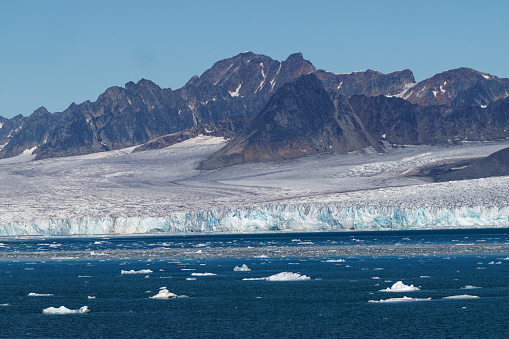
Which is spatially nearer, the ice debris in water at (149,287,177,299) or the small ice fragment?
the ice debris in water at (149,287,177,299)

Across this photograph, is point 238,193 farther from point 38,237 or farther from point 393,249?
point 393,249

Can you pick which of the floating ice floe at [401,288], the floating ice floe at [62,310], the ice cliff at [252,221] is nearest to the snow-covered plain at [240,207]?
the ice cliff at [252,221]

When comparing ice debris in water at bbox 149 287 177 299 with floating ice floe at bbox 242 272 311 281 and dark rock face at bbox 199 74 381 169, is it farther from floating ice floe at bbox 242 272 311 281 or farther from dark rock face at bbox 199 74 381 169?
dark rock face at bbox 199 74 381 169

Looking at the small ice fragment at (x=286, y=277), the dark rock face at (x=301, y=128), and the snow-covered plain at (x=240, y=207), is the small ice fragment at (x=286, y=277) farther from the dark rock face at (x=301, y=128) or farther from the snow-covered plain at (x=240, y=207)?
the dark rock face at (x=301, y=128)

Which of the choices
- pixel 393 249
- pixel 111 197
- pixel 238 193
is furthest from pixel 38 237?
pixel 393 249

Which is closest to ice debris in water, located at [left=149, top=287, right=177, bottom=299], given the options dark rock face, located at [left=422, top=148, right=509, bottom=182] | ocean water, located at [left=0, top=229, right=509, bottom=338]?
ocean water, located at [left=0, top=229, right=509, bottom=338]

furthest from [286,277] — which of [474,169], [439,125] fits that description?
[439,125]
